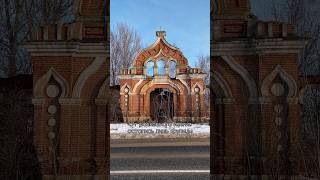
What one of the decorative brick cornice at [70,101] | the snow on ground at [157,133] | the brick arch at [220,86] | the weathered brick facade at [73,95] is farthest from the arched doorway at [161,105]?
the decorative brick cornice at [70,101]

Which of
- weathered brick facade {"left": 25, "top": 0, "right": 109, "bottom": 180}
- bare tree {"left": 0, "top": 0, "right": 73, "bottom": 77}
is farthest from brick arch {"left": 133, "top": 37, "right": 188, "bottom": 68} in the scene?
weathered brick facade {"left": 25, "top": 0, "right": 109, "bottom": 180}

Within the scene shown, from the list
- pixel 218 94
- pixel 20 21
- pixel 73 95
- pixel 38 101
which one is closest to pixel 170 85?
pixel 20 21

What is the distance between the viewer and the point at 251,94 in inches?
272

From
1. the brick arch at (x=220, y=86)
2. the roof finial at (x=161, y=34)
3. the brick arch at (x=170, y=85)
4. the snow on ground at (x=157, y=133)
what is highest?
the roof finial at (x=161, y=34)

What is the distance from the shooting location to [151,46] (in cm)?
2947

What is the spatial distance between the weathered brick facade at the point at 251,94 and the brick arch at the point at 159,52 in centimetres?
2234

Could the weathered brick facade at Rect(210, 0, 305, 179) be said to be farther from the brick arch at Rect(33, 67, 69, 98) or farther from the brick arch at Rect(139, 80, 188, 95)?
the brick arch at Rect(139, 80, 188, 95)

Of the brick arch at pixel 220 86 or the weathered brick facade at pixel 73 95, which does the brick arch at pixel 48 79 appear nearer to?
the weathered brick facade at pixel 73 95

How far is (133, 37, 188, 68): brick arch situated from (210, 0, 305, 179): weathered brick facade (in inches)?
880

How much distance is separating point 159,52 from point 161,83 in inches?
85.1

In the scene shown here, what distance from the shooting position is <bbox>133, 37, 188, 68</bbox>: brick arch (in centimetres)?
2936

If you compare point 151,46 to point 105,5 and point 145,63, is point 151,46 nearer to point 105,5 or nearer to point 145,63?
point 145,63

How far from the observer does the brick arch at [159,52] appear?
96.3ft

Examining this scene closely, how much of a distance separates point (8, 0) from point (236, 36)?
7.26 m
